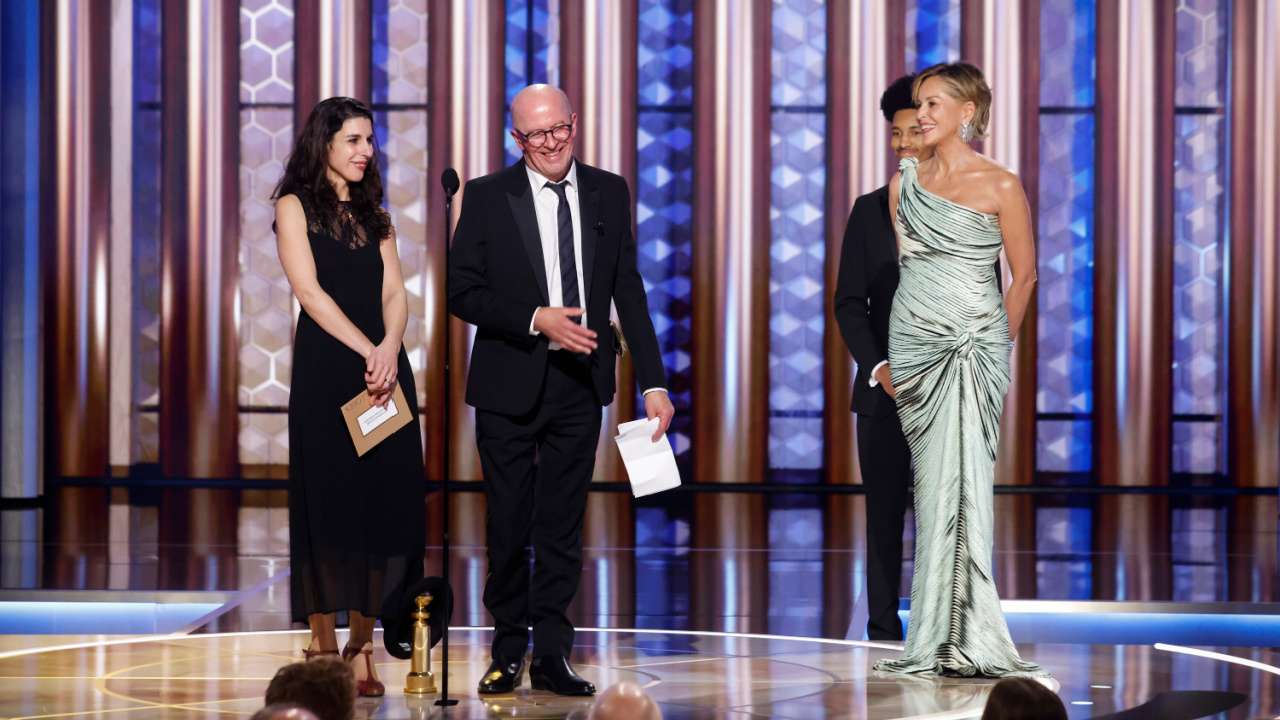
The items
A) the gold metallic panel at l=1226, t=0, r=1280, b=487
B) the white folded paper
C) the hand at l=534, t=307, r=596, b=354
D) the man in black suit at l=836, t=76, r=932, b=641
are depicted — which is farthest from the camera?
the gold metallic panel at l=1226, t=0, r=1280, b=487

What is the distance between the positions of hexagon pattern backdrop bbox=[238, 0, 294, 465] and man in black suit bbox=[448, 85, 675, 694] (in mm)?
5169

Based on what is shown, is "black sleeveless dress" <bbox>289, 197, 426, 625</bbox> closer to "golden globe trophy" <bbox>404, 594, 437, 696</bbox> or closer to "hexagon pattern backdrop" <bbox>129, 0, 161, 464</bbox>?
"golden globe trophy" <bbox>404, 594, 437, 696</bbox>

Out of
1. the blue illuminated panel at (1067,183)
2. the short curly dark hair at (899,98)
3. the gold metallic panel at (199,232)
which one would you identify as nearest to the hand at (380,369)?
the short curly dark hair at (899,98)

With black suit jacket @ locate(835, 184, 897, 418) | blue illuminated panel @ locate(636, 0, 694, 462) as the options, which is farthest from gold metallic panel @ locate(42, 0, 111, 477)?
black suit jacket @ locate(835, 184, 897, 418)

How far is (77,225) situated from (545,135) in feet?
18.9

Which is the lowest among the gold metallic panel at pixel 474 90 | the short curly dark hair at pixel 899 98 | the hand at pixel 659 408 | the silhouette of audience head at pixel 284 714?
the silhouette of audience head at pixel 284 714

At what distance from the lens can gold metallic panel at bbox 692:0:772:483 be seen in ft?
24.8

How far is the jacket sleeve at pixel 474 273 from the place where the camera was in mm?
2682

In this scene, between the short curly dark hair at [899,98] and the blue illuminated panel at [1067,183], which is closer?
the short curly dark hair at [899,98]

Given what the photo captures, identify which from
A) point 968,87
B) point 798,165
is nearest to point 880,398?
point 968,87

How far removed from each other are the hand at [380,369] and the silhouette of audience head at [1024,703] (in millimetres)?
1645

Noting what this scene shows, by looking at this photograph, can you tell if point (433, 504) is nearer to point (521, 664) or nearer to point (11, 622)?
point (11, 622)

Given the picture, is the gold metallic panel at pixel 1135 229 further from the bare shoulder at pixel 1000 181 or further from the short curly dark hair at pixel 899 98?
the bare shoulder at pixel 1000 181

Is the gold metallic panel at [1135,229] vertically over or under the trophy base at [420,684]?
over
